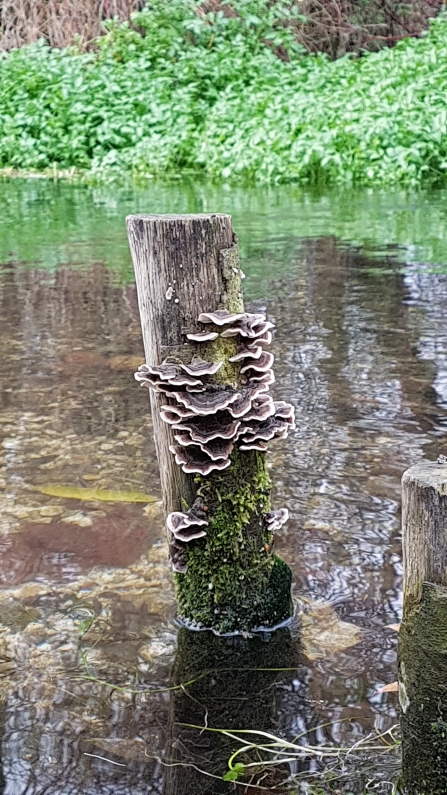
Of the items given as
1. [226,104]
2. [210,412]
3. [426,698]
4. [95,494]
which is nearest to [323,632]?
[210,412]

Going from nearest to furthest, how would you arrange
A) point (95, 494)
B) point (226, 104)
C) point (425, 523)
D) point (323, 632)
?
1. point (425, 523)
2. point (323, 632)
3. point (95, 494)
4. point (226, 104)

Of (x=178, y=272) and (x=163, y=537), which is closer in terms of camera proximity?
(x=178, y=272)

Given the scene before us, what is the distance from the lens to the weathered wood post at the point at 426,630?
223 centimetres

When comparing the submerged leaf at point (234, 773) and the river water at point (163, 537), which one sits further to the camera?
the river water at point (163, 537)

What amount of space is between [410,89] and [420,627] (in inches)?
534

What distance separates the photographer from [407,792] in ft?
7.70

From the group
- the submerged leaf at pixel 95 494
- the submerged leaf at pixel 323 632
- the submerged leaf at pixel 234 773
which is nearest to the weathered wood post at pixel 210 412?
the submerged leaf at pixel 323 632

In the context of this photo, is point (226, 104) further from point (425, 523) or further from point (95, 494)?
point (425, 523)

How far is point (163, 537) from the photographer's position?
4.09 meters

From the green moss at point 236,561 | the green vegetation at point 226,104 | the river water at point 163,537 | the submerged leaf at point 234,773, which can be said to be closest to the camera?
the submerged leaf at point 234,773

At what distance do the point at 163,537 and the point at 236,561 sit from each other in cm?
95

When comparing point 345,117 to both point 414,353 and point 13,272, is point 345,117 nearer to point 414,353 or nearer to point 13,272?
point 13,272

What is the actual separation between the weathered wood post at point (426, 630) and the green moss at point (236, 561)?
887mm

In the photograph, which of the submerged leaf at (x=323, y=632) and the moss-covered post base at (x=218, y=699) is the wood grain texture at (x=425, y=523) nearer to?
the moss-covered post base at (x=218, y=699)
